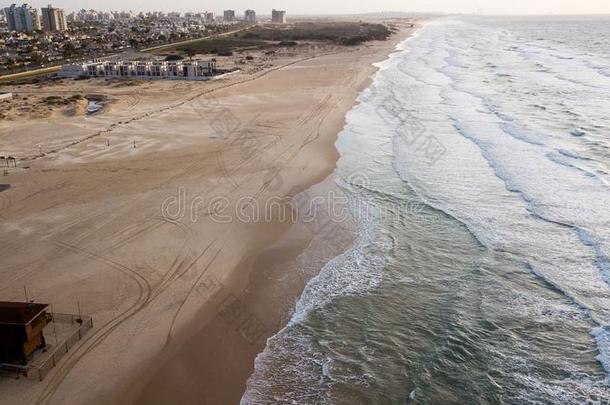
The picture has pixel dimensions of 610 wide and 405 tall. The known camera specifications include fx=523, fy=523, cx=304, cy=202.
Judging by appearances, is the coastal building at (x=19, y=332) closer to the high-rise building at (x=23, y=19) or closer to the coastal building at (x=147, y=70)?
the coastal building at (x=147, y=70)

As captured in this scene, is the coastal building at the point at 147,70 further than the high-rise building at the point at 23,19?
No

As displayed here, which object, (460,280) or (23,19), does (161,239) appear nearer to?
(460,280)

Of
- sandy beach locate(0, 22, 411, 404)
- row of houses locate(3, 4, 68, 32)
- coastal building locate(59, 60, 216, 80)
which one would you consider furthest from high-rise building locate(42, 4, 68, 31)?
sandy beach locate(0, 22, 411, 404)

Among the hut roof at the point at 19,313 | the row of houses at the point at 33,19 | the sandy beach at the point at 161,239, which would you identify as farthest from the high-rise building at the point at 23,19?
the hut roof at the point at 19,313

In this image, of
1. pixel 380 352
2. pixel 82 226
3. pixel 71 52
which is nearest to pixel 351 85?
pixel 82 226

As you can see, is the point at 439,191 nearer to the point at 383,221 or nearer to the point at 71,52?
the point at 383,221

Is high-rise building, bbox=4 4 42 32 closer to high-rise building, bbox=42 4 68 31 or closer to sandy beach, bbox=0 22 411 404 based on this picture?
high-rise building, bbox=42 4 68 31

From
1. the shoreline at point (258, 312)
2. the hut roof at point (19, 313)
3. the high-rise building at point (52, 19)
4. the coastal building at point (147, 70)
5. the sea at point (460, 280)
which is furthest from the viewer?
the high-rise building at point (52, 19)
